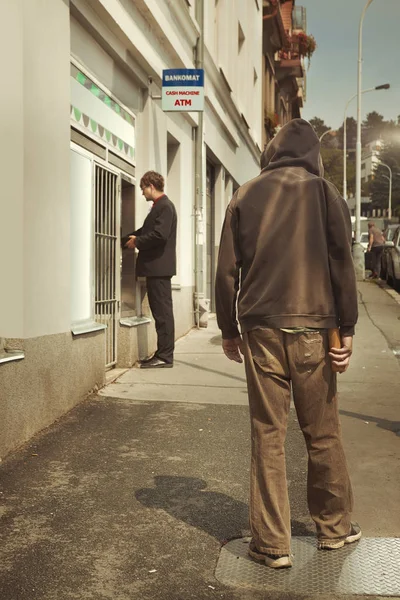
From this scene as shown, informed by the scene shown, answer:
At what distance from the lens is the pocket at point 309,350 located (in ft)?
12.1

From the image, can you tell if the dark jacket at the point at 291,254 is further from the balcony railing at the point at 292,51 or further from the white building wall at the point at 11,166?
the balcony railing at the point at 292,51

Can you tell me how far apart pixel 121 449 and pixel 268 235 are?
8.49ft

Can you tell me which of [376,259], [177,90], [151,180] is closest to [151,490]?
[151,180]

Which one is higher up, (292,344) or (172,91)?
(172,91)

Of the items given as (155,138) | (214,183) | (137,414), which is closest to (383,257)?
(214,183)

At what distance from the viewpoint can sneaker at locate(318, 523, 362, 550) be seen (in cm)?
393

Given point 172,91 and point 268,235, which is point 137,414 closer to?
point 268,235

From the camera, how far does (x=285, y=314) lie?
3691 mm

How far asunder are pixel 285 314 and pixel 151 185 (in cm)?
588

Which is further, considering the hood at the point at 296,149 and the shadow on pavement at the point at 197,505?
the shadow on pavement at the point at 197,505

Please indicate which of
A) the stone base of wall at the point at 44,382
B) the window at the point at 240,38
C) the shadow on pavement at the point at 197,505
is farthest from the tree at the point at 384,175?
the shadow on pavement at the point at 197,505

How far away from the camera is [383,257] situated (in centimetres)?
2705

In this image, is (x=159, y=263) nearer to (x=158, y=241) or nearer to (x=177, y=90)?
(x=158, y=241)

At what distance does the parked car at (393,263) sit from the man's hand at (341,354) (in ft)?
63.7
